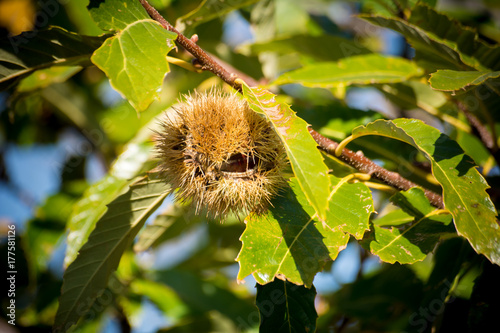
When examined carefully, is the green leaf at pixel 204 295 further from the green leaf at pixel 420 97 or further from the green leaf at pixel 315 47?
the green leaf at pixel 420 97

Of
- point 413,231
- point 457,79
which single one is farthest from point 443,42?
point 413,231

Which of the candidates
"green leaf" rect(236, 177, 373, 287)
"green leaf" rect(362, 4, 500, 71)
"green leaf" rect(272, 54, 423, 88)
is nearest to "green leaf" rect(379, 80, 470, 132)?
"green leaf" rect(272, 54, 423, 88)

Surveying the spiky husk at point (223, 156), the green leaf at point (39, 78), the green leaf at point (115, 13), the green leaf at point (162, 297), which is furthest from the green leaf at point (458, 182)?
the green leaf at point (162, 297)

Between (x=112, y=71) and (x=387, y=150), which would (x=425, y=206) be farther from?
(x=112, y=71)

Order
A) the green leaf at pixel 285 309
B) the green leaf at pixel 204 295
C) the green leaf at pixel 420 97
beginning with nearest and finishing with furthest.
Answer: the green leaf at pixel 285 309, the green leaf at pixel 420 97, the green leaf at pixel 204 295

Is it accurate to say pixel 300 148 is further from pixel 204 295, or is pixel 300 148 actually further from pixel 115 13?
pixel 204 295

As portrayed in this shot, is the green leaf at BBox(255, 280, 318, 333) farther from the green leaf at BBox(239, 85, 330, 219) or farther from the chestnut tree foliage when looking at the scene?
the green leaf at BBox(239, 85, 330, 219)
